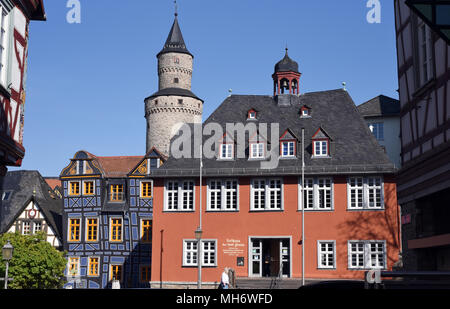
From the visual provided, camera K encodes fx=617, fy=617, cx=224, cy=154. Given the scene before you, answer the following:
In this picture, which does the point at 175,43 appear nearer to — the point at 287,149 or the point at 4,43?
the point at 287,149

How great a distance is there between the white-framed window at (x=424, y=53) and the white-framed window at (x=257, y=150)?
19.3 meters

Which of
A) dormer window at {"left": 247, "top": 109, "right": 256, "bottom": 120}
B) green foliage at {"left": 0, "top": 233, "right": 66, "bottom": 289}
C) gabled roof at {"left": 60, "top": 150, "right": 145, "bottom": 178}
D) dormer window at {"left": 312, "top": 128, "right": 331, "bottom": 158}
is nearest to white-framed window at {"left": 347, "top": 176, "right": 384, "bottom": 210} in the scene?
dormer window at {"left": 312, "top": 128, "right": 331, "bottom": 158}

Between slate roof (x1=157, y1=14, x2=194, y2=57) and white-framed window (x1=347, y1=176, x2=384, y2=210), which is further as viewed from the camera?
slate roof (x1=157, y1=14, x2=194, y2=57)

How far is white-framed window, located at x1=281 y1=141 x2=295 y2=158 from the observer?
36.8m

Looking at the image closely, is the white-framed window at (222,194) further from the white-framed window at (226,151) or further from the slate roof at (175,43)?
the slate roof at (175,43)

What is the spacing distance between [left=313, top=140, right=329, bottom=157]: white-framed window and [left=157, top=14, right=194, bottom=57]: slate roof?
4451 cm

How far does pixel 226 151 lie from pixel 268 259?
23.0 ft

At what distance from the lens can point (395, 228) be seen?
34.2 metres

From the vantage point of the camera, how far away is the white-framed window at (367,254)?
112 feet

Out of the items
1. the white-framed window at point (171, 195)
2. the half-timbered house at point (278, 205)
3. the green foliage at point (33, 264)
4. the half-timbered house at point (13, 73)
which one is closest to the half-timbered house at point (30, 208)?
the green foliage at point (33, 264)

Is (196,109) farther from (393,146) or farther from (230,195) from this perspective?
(230,195)

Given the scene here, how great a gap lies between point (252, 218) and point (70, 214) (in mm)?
18491

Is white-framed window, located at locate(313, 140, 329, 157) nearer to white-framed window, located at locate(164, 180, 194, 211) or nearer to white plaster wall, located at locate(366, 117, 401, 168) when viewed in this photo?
white-framed window, located at locate(164, 180, 194, 211)
